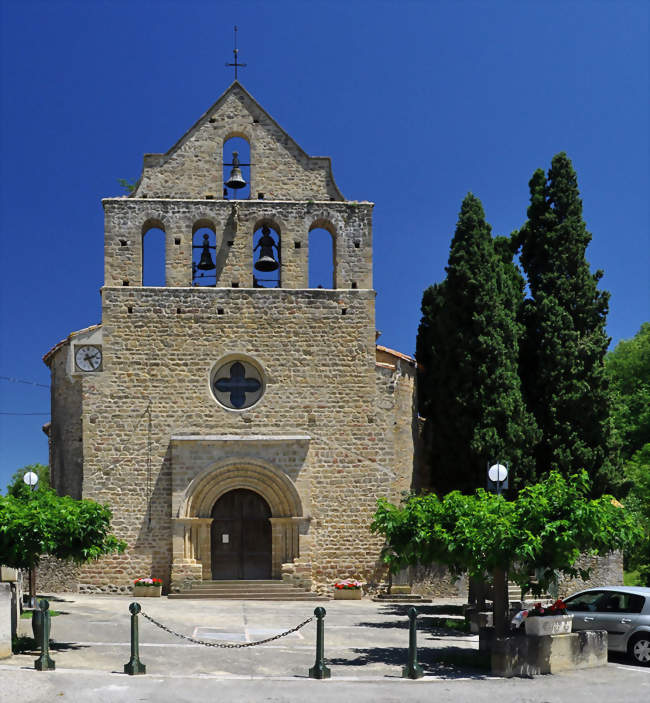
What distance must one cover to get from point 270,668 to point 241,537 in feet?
37.4

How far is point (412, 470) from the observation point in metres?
26.2

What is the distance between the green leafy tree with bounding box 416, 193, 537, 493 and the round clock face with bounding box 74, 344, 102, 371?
9.68 m

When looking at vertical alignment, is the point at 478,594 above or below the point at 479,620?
above

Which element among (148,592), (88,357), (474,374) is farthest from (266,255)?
(148,592)

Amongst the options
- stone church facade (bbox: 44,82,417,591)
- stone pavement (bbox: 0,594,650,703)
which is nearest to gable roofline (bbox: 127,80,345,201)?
stone church facade (bbox: 44,82,417,591)

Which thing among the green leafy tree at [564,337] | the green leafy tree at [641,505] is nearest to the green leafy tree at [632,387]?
the green leafy tree at [641,505]

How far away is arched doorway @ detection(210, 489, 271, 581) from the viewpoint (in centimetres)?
2503

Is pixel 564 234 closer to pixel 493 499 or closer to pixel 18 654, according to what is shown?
pixel 493 499

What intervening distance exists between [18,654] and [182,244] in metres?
13.8

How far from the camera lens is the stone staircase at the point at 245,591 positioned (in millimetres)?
23797

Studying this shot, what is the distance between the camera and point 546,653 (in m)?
13.8

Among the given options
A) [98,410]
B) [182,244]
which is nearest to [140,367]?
[98,410]

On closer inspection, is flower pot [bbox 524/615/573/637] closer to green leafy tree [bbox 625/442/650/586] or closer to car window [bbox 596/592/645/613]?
car window [bbox 596/592/645/613]

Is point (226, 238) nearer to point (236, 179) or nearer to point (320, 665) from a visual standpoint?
point (236, 179)
